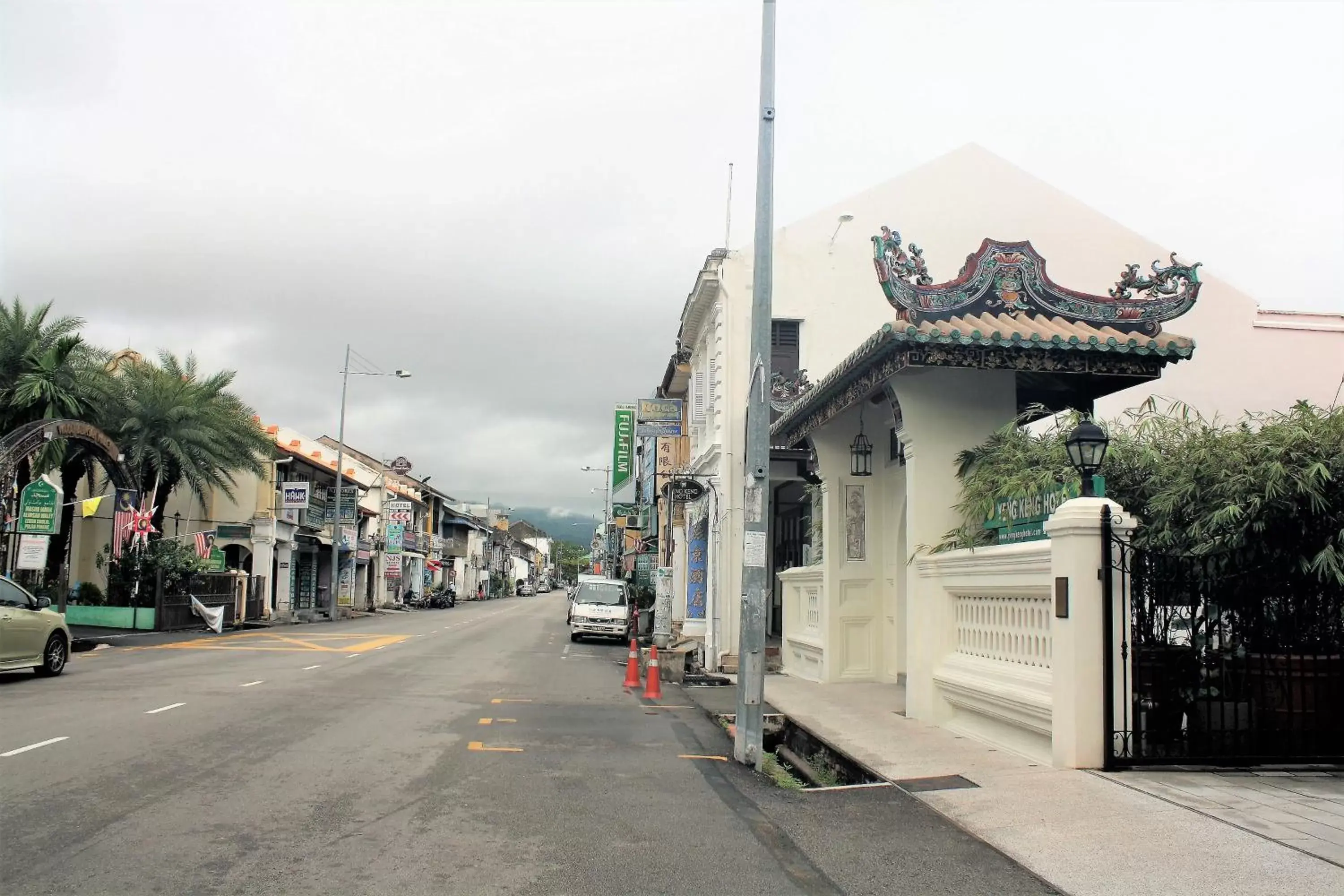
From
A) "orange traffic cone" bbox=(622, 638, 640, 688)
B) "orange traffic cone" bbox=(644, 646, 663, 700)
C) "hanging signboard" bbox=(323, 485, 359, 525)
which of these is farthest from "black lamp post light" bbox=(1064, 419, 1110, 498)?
"hanging signboard" bbox=(323, 485, 359, 525)

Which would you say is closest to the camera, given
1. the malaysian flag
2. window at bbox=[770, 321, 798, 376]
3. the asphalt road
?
the asphalt road

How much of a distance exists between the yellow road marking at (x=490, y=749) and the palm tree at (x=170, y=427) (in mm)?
27773

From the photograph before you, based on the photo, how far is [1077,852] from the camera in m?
6.44

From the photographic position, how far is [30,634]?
1616 centimetres

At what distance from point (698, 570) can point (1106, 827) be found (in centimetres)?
2115

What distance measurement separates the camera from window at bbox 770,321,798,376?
77.0ft

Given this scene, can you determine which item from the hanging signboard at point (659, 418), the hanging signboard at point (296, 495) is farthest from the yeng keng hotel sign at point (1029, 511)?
the hanging signboard at point (296, 495)

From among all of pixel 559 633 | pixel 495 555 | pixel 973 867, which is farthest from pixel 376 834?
pixel 495 555

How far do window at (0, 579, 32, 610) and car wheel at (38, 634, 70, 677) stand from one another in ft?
2.22

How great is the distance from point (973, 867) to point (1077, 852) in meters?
0.67

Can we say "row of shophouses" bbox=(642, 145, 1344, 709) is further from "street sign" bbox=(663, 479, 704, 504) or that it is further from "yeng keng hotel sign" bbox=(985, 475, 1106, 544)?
"yeng keng hotel sign" bbox=(985, 475, 1106, 544)

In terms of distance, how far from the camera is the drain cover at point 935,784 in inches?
337

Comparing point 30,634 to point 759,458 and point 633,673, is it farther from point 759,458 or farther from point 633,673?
point 759,458

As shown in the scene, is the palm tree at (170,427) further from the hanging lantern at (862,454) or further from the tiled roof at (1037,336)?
the tiled roof at (1037,336)
